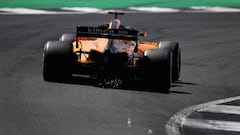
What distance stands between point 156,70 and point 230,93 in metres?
1.48

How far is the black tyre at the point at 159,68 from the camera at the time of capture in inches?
617

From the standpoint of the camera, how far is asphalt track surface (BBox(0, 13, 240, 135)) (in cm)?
1241

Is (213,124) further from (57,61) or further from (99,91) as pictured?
(57,61)

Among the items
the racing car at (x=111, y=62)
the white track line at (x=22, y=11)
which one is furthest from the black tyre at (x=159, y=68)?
the white track line at (x=22, y=11)

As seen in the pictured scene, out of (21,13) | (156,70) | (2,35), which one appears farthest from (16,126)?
(21,13)

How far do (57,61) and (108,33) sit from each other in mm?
1192

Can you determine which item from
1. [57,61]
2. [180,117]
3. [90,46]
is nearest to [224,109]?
[180,117]

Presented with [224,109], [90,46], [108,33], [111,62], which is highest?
[108,33]

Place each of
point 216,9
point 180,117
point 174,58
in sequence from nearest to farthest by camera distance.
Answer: point 180,117 → point 174,58 → point 216,9

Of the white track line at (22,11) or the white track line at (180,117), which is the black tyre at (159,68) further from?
the white track line at (22,11)

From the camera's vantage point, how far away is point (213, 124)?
12953mm

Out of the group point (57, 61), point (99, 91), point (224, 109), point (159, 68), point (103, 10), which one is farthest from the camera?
point (103, 10)

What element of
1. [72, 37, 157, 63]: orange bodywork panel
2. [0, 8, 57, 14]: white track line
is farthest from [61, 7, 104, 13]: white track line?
[72, 37, 157, 63]: orange bodywork panel

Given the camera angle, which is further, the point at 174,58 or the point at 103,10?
the point at 103,10
